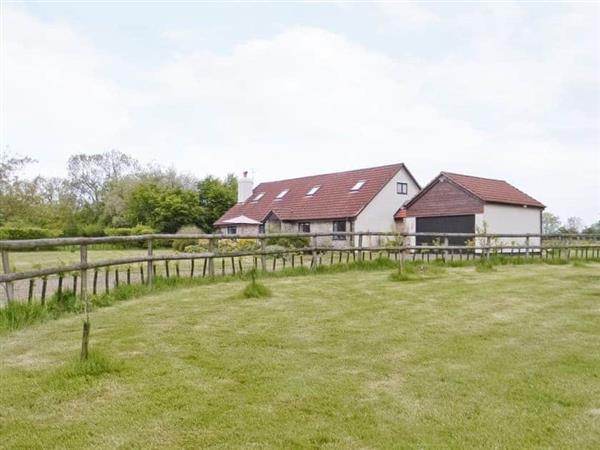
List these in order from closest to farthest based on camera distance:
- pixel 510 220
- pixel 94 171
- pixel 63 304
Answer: pixel 63 304
pixel 510 220
pixel 94 171

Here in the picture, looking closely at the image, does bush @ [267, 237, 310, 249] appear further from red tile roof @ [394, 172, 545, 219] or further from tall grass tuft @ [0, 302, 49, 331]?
tall grass tuft @ [0, 302, 49, 331]

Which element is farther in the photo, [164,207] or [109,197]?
[109,197]

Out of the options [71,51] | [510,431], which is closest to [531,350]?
[510,431]

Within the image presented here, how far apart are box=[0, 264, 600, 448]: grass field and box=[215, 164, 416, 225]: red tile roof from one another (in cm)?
2238

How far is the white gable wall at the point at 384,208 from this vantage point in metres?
29.3

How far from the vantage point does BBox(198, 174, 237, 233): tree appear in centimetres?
4303

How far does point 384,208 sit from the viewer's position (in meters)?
30.5

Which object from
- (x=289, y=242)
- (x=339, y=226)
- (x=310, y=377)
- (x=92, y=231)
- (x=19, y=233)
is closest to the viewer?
(x=310, y=377)

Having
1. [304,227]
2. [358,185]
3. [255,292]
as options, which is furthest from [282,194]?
[255,292]

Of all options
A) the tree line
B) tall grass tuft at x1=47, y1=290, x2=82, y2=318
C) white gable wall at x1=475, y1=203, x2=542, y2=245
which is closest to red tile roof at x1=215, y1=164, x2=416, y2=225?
the tree line

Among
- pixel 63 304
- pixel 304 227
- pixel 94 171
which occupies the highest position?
pixel 94 171

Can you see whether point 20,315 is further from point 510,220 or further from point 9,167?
point 9,167

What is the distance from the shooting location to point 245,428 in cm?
324

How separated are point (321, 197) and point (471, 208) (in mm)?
10208
